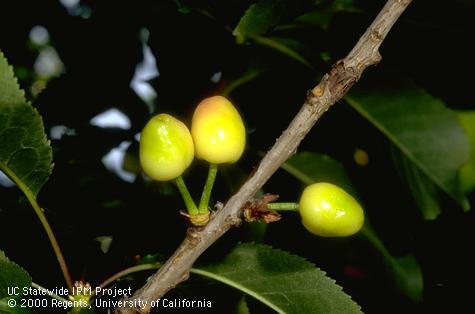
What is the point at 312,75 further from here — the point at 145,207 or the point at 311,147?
the point at 145,207

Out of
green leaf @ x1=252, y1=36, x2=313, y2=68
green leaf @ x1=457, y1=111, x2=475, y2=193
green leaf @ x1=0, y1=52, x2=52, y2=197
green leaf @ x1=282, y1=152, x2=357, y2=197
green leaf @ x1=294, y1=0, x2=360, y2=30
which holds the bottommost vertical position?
green leaf @ x1=0, y1=52, x2=52, y2=197

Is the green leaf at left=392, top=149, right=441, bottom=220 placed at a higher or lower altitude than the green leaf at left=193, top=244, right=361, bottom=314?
higher

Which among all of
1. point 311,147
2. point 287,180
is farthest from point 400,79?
point 287,180

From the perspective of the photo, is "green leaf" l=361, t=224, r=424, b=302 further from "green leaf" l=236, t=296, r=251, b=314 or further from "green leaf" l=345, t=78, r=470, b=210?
"green leaf" l=236, t=296, r=251, b=314

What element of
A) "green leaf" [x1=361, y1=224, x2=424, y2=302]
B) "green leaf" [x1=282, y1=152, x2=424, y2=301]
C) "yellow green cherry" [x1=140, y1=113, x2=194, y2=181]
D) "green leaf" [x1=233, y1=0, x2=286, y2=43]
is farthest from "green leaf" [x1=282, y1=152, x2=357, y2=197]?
"yellow green cherry" [x1=140, y1=113, x2=194, y2=181]

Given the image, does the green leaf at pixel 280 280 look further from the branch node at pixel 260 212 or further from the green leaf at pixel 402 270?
the green leaf at pixel 402 270

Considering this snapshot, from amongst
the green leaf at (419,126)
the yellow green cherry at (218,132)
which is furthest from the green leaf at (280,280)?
the green leaf at (419,126)
